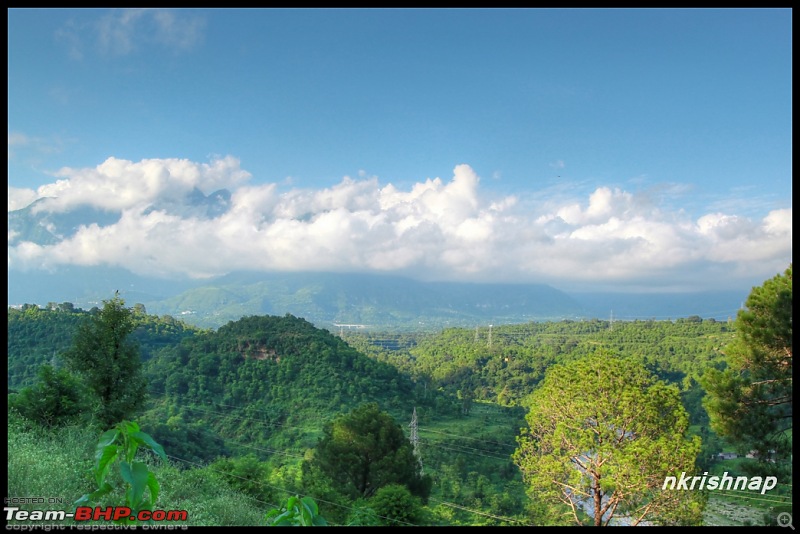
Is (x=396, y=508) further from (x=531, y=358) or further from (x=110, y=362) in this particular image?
(x=531, y=358)

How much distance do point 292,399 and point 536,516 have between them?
12.2 metres

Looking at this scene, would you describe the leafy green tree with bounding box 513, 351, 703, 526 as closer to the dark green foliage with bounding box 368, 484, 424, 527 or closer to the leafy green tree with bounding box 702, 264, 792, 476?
the leafy green tree with bounding box 702, 264, 792, 476

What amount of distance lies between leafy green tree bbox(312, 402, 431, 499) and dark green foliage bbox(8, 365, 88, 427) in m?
4.41

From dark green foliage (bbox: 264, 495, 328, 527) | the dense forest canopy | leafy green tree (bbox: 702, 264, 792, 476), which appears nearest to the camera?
dark green foliage (bbox: 264, 495, 328, 527)

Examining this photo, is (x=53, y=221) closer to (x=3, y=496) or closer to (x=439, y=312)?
(x=3, y=496)

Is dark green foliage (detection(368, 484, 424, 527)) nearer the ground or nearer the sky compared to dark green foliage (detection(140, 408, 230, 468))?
nearer the sky

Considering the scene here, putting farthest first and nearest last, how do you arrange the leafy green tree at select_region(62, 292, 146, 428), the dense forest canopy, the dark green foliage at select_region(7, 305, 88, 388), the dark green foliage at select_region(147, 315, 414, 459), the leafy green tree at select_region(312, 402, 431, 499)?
the dark green foliage at select_region(7, 305, 88, 388)
the dark green foliage at select_region(147, 315, 414, 459)
the leafy green tree at select_region(312, 402, 431, 499)
the dense forest canopy
the leafy green tree at select_region(62, 292, 146, 428)

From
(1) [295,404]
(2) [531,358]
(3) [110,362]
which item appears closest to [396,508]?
(3) [110,362]

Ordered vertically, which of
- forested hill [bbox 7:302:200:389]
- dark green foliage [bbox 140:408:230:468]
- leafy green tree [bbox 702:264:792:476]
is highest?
leafy green tree [bbox 702:264:792:476]

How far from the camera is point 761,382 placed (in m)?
5.56

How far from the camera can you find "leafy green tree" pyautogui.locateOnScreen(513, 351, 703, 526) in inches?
191

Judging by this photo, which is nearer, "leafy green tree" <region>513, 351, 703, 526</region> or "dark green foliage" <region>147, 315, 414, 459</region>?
"leafy green tree" <region>513, 351, 703, 526</region>

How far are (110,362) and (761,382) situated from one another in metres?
8.98

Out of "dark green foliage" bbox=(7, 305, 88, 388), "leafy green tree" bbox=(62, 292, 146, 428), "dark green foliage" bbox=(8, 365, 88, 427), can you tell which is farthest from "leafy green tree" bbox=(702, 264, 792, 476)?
"dark green foliage" bbox=(7, 305, 88, 388)
